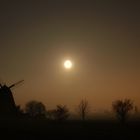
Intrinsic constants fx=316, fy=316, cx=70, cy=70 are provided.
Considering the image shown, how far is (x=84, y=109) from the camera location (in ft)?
445

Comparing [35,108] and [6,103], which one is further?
[35,108]

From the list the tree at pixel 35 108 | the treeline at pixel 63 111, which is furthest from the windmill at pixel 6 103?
the tree at pixel 35 108

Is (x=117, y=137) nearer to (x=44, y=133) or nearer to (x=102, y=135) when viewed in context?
(x=102, y=135)

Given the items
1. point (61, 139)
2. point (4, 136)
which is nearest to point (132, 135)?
point (61, 139)

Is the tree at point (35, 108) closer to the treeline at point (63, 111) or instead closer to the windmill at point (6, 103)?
the treeline at point (63, 111)

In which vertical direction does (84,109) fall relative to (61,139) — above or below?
above

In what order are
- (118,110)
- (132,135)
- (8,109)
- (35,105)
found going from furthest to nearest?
(35,105), (118,110), (8,109), (132,135)

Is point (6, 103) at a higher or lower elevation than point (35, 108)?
lower

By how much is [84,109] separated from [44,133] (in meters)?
98.4

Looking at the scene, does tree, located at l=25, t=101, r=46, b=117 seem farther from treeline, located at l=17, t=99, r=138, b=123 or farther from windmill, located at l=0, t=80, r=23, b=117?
windmill, located at l=0, t=80, r=23, b=117

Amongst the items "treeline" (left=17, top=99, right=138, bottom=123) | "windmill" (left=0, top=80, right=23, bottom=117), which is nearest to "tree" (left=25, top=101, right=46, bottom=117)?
"treeline" (left=17, top=99, right=138, bottom=123)

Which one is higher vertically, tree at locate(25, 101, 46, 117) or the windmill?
tree at locate(25, 101, 46, 117)

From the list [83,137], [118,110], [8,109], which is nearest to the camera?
[83,137]

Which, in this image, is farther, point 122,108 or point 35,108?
point 35,108
